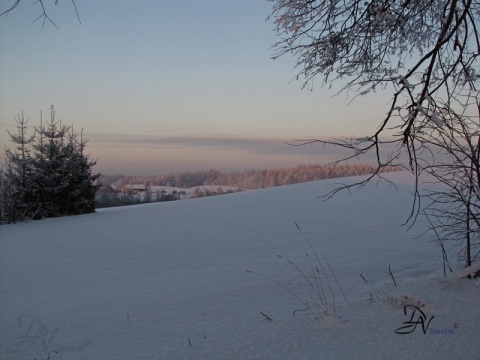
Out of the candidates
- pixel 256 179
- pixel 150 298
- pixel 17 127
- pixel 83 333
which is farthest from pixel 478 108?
pixel 256 179

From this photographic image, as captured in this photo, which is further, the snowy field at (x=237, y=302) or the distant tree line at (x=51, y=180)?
the distant tree line at (x=51, y=180)

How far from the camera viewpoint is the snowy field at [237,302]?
241cm

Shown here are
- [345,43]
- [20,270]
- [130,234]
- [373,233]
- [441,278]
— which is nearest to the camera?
[441,278]

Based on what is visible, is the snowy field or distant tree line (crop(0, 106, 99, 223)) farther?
distant tree line (crop(0, 106, 99, 223))

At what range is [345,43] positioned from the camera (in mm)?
3854

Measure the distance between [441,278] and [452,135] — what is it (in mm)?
1315

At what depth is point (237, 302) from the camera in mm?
3305

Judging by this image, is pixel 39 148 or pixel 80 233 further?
pixel 39 148

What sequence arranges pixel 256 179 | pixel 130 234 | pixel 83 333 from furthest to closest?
pixel 256 179, pixel 130 234, pixel 83 333

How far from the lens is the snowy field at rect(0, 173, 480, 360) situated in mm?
2410

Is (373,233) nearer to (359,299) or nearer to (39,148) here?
(359,299)

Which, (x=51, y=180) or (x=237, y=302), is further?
(x=51, y=180)

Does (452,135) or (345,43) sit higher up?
(345,43)

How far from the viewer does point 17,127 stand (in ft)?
63.1
